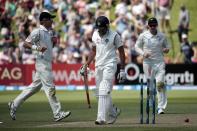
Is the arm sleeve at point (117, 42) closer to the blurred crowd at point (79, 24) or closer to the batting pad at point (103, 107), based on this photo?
the batting pad at point (103, 107)

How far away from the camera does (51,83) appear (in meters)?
17.6

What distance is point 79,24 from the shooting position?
1481 inches

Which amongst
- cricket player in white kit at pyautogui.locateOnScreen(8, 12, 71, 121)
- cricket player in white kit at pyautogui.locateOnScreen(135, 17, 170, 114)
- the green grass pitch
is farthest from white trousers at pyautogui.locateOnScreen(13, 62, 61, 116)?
cricket player in white kit at pyautogui.locateOnScreen(135, 17, 170, 114)

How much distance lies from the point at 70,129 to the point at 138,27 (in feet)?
70.7

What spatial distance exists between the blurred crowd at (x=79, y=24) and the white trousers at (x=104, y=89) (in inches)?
739

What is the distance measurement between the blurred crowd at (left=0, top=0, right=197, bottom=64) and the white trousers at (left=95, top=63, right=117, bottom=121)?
61.6 ft

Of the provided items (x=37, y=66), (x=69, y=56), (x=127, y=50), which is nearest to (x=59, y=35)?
(x=69, y=56)

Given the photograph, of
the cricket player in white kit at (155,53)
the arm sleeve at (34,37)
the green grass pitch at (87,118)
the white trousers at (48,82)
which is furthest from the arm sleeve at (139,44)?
the arm sleeve at (34,37)

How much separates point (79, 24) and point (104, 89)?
71.7 feet

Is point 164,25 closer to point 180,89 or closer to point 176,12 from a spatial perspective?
point 176,12

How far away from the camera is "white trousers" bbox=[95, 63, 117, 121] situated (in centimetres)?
1585

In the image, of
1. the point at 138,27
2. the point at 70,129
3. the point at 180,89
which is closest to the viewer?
the point at 70,129

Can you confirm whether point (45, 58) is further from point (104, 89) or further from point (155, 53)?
point (155, 53)

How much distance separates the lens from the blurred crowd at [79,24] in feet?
118
